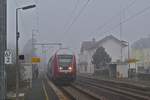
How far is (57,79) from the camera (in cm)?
4531

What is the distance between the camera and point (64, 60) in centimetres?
4459

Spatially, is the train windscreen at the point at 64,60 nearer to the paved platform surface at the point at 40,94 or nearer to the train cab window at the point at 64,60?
the train cab window at the point at 64,60

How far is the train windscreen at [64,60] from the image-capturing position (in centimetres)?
4428

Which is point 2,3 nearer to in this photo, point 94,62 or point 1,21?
point 1,21

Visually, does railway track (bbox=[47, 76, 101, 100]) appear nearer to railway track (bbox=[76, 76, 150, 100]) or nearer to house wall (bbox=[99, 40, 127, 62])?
railway track (bbox=[76, 76, 150, 100])

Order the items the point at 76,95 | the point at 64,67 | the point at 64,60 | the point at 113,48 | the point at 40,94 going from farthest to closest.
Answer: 1. the point at 113,48
2. the point at 64,60
3. the point at 64,67
4. the point at 40,94
5. the point at 76,95

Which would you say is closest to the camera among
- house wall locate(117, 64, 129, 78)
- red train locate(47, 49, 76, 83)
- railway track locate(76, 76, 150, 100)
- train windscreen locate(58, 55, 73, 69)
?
railway track locate(76, 76, 150, 100)

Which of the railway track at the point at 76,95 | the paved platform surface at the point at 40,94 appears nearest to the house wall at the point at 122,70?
the paved platform surface at the point at 40,94

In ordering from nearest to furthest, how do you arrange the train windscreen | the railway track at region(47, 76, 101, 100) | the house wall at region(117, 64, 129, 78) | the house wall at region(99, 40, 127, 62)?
the railway track at region(47, 76, 101, 100) → the train windscreen → the house wall at region(117, 64, 129, 78) → the house wall at region(99, 40, 127, 62)

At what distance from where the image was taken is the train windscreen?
1743 inches

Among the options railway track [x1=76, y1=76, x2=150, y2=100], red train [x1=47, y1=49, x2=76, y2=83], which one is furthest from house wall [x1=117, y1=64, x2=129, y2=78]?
red train [x1=47, y1=49, x2=76, y2=83]

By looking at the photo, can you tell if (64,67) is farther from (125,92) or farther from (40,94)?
(125,92)

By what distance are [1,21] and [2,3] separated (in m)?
0.77

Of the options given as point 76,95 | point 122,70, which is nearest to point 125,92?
point 76,95
